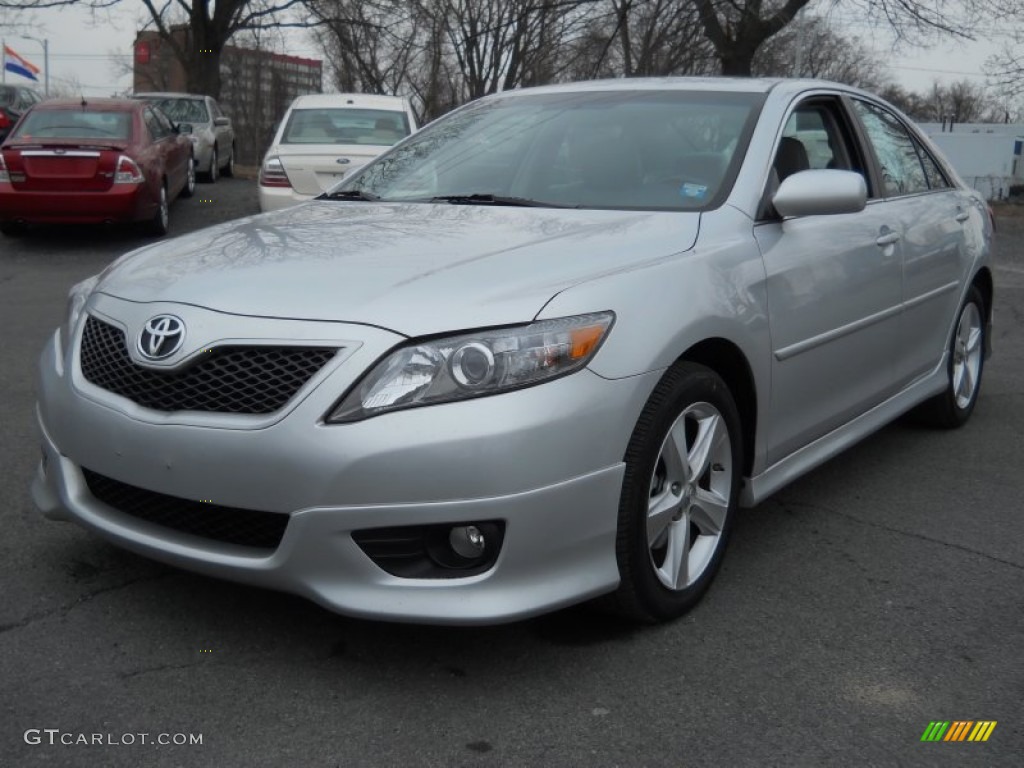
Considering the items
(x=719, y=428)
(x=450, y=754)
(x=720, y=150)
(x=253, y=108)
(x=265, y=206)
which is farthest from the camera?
(x=253, y=108)

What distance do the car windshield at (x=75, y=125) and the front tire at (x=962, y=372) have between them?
930 centimetres

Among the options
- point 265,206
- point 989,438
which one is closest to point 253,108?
point 265,206

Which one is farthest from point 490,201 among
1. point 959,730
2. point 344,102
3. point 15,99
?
point 15,99

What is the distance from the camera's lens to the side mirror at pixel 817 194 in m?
Result: 3.64

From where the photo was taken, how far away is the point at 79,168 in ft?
37.4

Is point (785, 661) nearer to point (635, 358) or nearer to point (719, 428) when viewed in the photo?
point (719, 428)

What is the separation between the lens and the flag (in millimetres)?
52656

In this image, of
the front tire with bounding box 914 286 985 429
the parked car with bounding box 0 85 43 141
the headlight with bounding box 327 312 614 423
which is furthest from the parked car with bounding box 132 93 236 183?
the headlight with bounding box 327 312 614 423

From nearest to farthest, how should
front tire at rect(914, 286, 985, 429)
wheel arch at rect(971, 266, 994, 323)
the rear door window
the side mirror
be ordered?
the side mirror
the rear door window
front tire at rect(914, 286, 985, 429)
wheel arch at rect(971, 266, 994, 323)

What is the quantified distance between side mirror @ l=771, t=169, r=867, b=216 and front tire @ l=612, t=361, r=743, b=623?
0.67 meters

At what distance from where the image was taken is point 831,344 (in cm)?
399

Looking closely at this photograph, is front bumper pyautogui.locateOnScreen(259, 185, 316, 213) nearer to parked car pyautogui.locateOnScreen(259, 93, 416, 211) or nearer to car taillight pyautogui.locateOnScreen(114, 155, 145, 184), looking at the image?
parked car pyautogui.locateOnScreen(259, 93, 416, 211)

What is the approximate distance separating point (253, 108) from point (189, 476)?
198 ft

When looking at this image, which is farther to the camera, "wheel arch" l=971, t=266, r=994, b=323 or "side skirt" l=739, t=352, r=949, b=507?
"wheel arch" l=971, t=266, r=994, b=323
